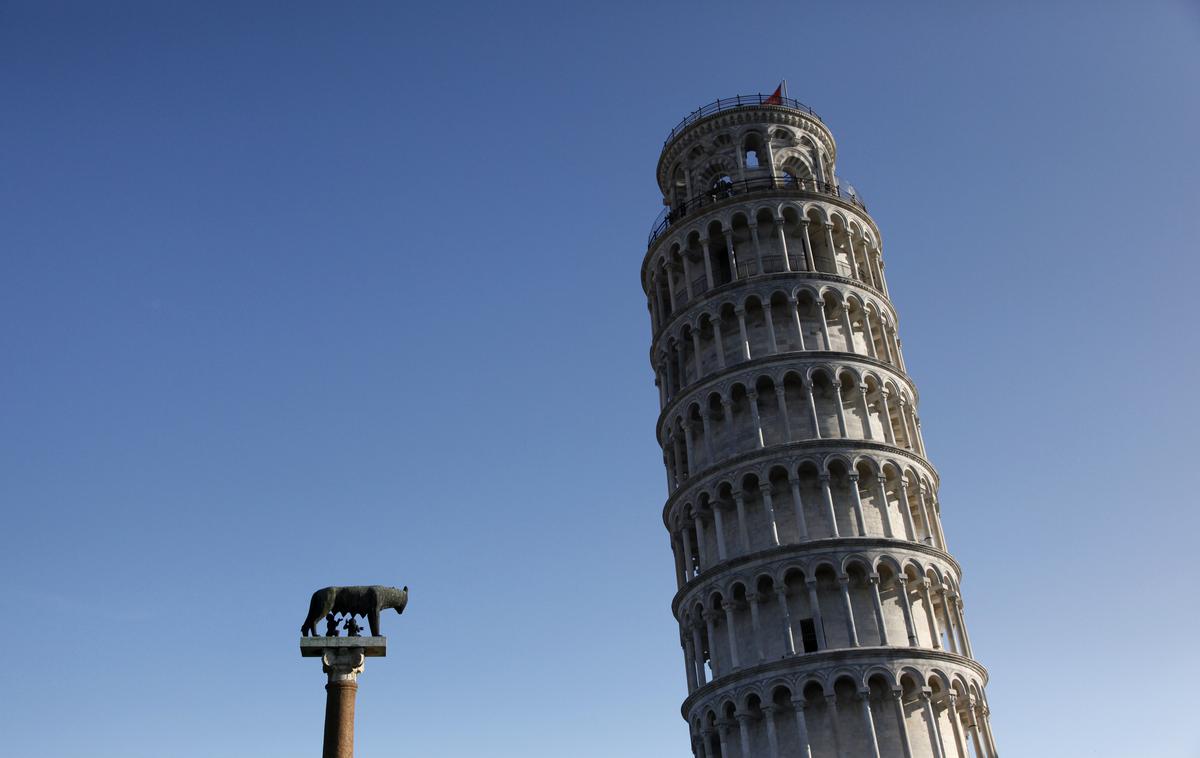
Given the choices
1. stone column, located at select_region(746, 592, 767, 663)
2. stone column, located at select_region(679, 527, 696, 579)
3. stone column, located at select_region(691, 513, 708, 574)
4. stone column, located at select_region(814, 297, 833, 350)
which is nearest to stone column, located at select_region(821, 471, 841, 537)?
stone column, located at select_region(746, 592, 767, 663)

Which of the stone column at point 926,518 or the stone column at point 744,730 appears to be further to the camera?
the stone column at point 926,518

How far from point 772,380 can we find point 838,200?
1137 centimetres

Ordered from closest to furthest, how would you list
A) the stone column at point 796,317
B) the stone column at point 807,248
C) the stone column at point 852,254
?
the stone column at point 796,317, the stone column at point 807,248, the stone column at point 852,254

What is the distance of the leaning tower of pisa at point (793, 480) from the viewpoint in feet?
136

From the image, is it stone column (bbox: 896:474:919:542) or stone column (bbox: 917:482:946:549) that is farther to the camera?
stone column (bbox: 917:482:946:549)

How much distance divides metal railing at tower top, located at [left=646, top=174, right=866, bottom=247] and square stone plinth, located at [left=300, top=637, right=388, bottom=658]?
34.0m

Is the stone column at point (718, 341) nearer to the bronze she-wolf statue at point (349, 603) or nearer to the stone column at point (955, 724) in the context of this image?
the stone column at point (955, 724)

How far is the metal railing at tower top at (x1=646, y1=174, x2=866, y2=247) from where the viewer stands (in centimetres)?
5388

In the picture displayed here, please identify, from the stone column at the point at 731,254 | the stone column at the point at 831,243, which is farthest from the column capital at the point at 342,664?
the stone column at the point at 831,243

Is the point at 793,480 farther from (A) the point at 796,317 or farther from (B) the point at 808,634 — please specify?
(A) the point at 796,317

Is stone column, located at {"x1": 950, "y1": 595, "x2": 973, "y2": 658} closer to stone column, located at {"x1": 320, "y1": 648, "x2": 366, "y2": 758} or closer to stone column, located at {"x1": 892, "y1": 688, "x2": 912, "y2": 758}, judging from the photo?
stone column, located at {"x1": 892, "y1": 688, "x2": 912, "y2": 758}

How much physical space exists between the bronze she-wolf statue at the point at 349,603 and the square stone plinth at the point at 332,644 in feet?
0.95

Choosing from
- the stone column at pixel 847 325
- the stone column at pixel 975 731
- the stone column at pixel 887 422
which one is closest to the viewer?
the stone column at pixel 975 731

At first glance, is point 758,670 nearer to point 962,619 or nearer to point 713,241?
point 962,619
